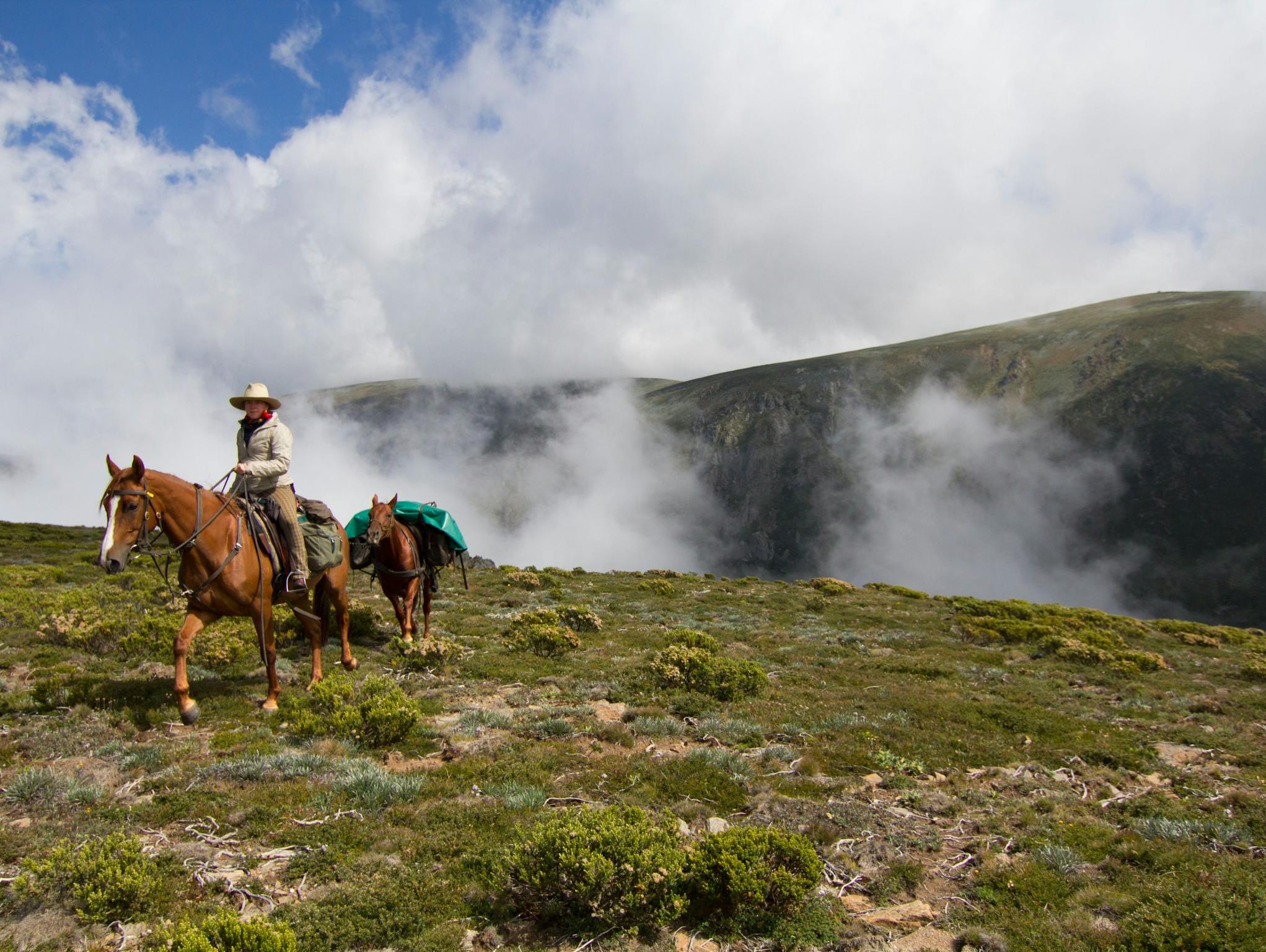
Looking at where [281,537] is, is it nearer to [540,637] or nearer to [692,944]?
[540,637]

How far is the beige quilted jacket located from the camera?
10.2 metres

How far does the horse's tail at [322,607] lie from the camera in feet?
42.7

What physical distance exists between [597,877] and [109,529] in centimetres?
777

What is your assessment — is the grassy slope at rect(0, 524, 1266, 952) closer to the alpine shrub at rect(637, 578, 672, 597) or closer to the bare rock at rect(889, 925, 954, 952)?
the bare rock at rect(889, 925, 954, 952)

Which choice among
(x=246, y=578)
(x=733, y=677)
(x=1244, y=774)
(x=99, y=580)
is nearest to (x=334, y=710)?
(x=246, y=578)

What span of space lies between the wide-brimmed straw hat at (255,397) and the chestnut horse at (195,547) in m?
1.56

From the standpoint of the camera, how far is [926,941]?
215 inches

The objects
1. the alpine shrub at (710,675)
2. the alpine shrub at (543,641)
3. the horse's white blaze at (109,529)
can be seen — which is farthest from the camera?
the alpine shrub at (543,641)

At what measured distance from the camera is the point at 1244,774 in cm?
985

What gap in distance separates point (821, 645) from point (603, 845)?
15853 mm

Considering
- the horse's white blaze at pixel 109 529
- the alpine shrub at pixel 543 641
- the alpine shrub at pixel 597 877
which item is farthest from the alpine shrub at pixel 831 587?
the horse's white blaze at pixel 109 529

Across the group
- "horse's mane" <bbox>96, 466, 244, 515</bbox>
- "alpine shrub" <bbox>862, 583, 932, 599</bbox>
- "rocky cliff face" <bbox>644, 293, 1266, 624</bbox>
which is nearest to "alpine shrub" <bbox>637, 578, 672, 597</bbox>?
"alpine shrub" <bbox>862, 583, 932, 599</bbox>

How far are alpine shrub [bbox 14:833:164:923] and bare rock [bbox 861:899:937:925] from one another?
631 cm

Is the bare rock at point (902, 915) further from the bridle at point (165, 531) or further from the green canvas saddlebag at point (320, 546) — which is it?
the green canvas saddlebag at point (320, 546)
